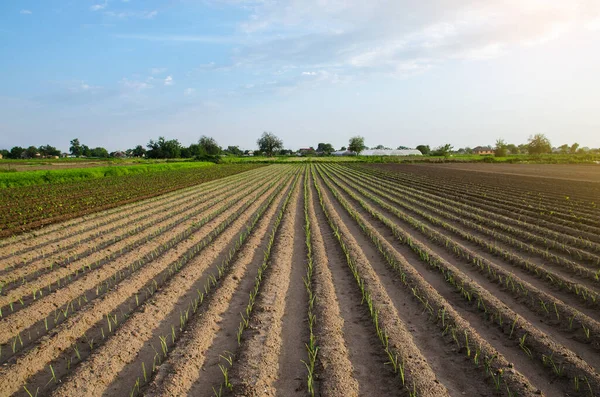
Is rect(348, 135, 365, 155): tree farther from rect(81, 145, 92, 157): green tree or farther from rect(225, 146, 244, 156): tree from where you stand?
rect(81, 145, 92, 157): green tree

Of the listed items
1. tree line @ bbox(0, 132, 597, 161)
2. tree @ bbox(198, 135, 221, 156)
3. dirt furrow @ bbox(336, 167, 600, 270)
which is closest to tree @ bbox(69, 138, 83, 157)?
tree line @ bbox(0, 132, 597, 161)

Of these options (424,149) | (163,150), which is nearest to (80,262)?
(163,150)

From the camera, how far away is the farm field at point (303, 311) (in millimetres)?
3621

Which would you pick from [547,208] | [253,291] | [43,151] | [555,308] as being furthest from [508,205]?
[43,151]

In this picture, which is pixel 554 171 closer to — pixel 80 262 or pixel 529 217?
pixel 529 217

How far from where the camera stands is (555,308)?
16.2ft

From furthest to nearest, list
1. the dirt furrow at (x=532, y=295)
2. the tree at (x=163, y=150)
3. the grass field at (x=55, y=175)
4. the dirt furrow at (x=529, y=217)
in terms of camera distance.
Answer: the tree at (x=163, y=150), the grass field at (x=55, y=175), the dirt furrow at (x=529, y=217), the dirt furrow at (x=532, y=295)

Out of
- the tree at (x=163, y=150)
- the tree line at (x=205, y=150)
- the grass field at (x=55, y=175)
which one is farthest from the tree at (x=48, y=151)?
the grass field at (x=55, y=175)

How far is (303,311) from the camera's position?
529cm

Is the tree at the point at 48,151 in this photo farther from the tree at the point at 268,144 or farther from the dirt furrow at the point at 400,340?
the dirt furrow at the point at 400,340

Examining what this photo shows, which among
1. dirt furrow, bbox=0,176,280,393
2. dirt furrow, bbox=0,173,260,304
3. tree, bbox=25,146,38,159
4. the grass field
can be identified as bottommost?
dirt furrow, bbox=0,176,280,393

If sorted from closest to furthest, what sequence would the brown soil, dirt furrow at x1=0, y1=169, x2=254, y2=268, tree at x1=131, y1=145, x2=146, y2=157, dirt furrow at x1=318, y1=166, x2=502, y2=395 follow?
1. dirt furrow at x1=318, y1=166, x2=502, y2=395
2. dirt furrow at x1=0, y1=169, x2=254, y2=268
3. the brown soil
4. tree at x1=131, y1=145, x2=146, y2=157

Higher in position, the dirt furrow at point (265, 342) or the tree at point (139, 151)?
the tree at point (139, 151)

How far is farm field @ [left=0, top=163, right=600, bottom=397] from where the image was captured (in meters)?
3.62
